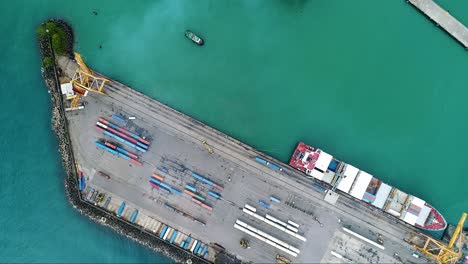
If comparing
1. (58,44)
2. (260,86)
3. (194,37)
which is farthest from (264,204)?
(58,44)

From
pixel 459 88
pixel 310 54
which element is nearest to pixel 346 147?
pixel 310 54

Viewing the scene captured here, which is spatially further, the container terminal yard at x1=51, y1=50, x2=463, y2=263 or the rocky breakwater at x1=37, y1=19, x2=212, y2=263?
the rocky breakwater at x1=37, y1=19, x2=212, y2=263

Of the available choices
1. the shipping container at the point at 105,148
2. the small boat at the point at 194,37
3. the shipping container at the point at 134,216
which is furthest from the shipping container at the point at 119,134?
the small boat at the point at 194,37

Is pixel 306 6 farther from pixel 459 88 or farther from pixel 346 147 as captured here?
pixel 459 88

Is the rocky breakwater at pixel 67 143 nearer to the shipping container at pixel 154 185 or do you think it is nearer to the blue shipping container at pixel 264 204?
the shipping container at pixel 154 185

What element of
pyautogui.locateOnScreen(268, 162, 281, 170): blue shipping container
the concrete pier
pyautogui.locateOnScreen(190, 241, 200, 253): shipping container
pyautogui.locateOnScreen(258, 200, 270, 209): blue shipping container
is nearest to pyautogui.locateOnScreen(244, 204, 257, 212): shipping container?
pyautogui.locateOnScreen(258, 200, 270, 209): blue shipping container

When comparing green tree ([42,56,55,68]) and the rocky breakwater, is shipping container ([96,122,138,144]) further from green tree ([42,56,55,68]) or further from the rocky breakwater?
green tree ([42,56,55,68])
